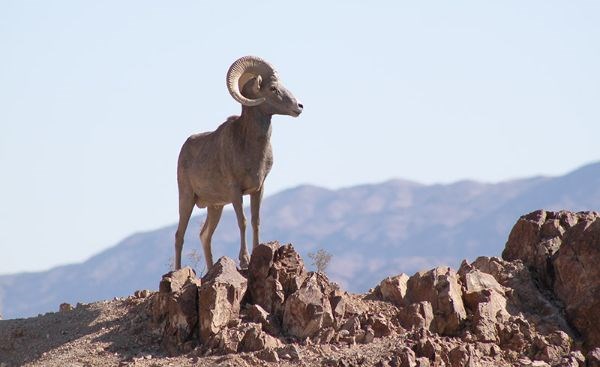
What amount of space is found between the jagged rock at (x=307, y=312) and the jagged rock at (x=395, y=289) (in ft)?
4.93

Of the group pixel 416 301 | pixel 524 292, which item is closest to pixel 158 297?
pixel 416 301

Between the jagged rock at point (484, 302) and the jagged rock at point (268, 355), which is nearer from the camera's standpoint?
the jagged rock at point (268, 355)

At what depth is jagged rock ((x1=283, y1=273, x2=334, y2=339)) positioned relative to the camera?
21125 mm

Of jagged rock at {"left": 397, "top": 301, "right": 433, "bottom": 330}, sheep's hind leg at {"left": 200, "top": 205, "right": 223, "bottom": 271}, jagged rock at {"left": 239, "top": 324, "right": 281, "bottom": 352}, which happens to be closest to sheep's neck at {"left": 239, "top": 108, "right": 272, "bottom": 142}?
sheep's hind leg at {"left": 200, "top": 205, "right": 223, "bottom": 271}

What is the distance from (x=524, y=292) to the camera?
75.0 feet

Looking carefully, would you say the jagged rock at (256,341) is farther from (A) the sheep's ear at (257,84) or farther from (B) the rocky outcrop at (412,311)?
(A) the sheep's ear at (257,84)

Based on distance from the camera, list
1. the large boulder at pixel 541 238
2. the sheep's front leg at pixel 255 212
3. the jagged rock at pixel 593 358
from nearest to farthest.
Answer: the jagged rock at pixel 593 358
the large boulder at pixel 541 238
the sheep's front leg at pixel 255 212

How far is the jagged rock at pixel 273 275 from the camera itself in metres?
21.6

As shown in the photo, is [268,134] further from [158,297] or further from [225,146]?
[158,297]

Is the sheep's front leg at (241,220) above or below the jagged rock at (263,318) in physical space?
above

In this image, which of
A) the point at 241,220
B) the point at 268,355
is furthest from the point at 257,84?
the point at 268,355

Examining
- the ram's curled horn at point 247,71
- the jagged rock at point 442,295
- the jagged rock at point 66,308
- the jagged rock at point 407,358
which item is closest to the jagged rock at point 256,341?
the jagged rock at point 407,358

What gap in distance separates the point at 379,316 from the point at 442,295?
999 millimetres

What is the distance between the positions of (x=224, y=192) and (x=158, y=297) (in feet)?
12.9
